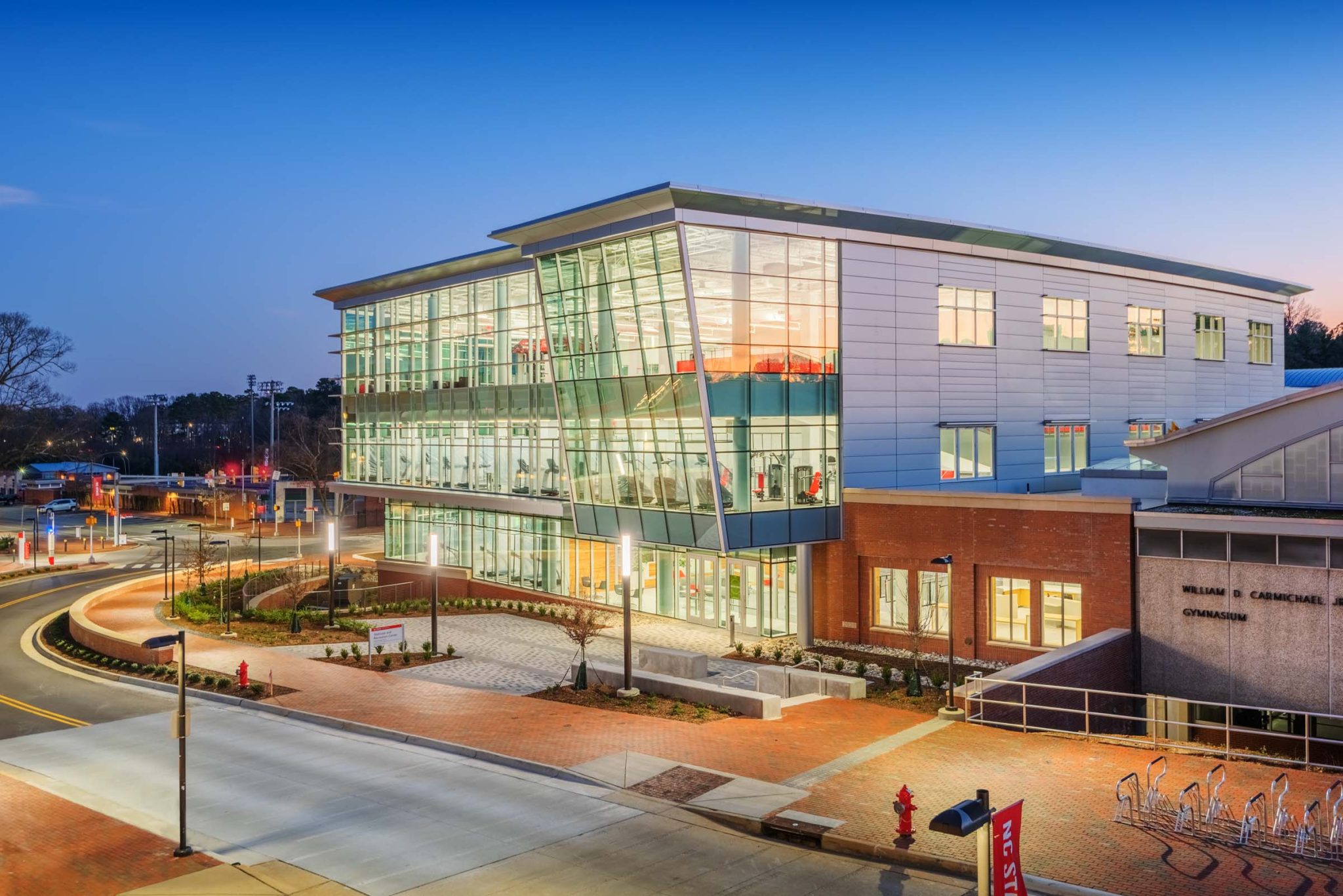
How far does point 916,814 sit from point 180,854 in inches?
449

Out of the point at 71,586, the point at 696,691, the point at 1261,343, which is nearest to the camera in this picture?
the point at 696,691

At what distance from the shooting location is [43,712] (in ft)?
86.5

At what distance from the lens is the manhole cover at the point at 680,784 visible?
17984mm

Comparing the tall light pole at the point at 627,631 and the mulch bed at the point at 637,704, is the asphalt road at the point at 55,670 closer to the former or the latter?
the mulch bed at the point at 637,704

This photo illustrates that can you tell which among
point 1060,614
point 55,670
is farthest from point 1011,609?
point 55,670

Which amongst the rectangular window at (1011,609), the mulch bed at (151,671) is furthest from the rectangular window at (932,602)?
the mulch bed at (151,671)

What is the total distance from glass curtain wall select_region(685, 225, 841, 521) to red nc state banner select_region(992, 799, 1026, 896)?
2243 cm

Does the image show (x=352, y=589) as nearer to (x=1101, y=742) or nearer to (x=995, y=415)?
(x=995, y=415)

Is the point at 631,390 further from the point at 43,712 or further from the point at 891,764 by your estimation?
the point at 43,712

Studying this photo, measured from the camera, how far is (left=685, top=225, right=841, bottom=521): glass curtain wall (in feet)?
106

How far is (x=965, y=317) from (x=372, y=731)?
26.3m

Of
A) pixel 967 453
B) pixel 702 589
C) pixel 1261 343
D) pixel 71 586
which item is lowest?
pixel 71 586

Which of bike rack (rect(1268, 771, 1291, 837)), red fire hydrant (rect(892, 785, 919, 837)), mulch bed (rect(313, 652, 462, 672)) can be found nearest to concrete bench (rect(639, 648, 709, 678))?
mulch bed (rect(313, 652, 462, 672))

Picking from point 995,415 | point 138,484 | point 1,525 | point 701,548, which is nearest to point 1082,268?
point 995,415
